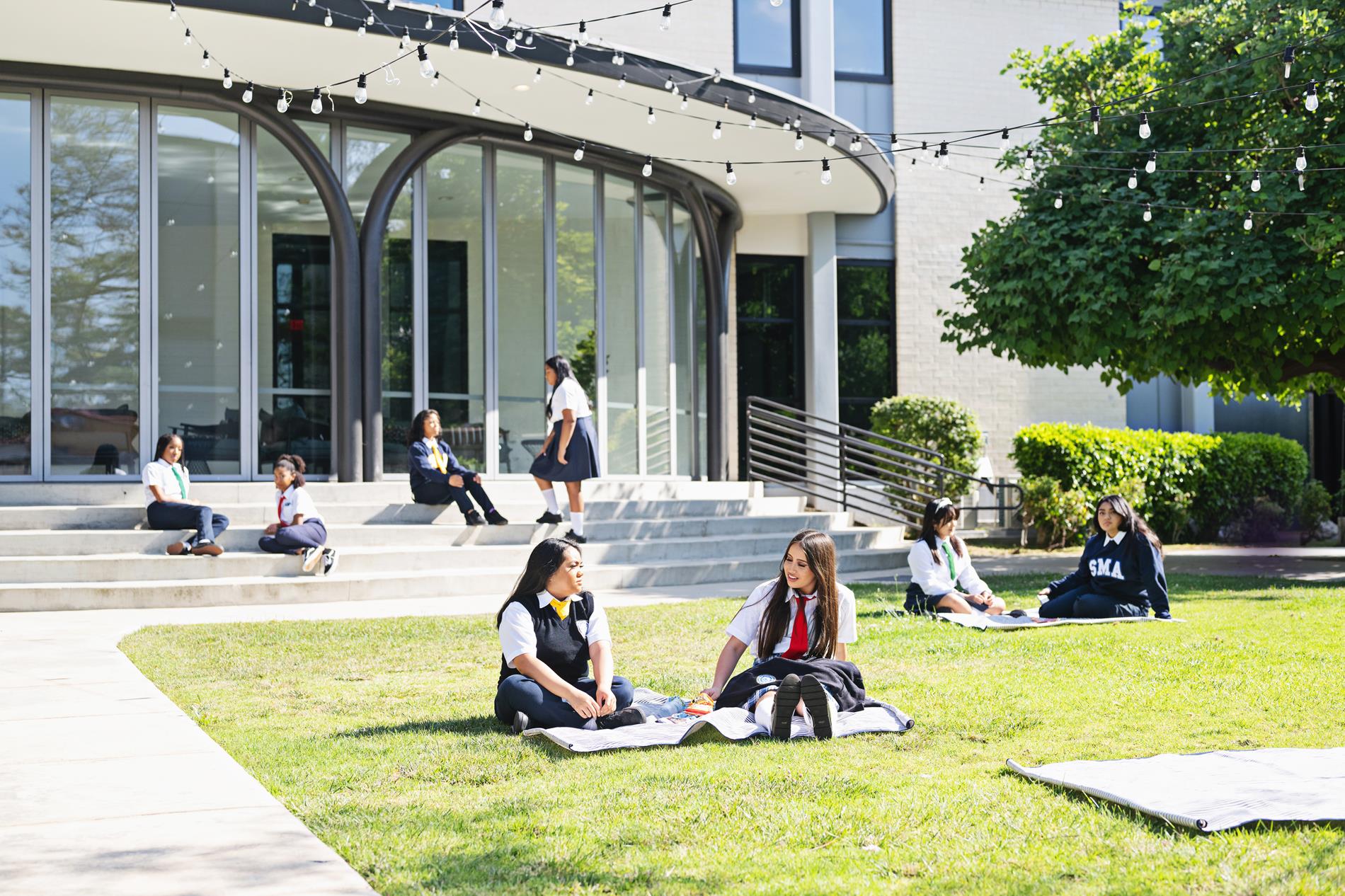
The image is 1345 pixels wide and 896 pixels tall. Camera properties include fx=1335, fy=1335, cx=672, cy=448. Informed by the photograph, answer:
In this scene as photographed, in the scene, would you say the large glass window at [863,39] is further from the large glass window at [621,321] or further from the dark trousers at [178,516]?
the dark trousers at [178,516]

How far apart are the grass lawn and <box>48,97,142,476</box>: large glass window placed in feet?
16.3

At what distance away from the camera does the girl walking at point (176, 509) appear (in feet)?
38.2

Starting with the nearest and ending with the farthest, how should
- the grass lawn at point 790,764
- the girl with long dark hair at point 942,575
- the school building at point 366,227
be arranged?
the grass lawn at point 790,764 → the girl with long dark hair at point 942,575 → the school building at point 366,227

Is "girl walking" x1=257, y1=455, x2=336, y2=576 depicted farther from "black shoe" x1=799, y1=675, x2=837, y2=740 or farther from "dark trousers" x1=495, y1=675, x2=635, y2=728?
"black shoe" x1=799, y1=675, x2=837, y2=740

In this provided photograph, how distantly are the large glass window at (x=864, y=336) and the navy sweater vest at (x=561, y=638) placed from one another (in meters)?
15.6

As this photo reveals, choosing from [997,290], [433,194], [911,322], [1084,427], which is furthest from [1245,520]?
[433,194]

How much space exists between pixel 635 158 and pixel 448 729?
11.7 meters

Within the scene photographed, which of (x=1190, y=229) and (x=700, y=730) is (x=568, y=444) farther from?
(x=700, y=730)

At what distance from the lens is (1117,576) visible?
1018 centimetres

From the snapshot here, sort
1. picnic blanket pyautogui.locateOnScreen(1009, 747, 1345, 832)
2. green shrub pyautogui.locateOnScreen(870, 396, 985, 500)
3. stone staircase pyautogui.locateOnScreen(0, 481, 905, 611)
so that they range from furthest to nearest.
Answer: green shrub pyautogui.locateOnScreen(870, 396, 985, 500) < stone staircase pyautogui.locateOnScreen(0, 481, 905, 611) < picnic blanket pyautogui.locateOnScreen(1009, 747, 1345, 832)

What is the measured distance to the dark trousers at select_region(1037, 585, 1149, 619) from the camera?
1005 cm

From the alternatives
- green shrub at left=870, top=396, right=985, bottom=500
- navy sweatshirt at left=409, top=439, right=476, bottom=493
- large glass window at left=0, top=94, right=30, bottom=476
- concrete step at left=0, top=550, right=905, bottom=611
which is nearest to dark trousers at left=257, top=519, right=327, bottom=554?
concrete step at left=0, top=550, right=905, bottom=611

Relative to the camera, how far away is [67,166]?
1354 cm

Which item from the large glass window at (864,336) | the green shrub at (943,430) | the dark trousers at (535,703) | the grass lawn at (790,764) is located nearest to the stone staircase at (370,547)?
the grass lawn at (790,764)
